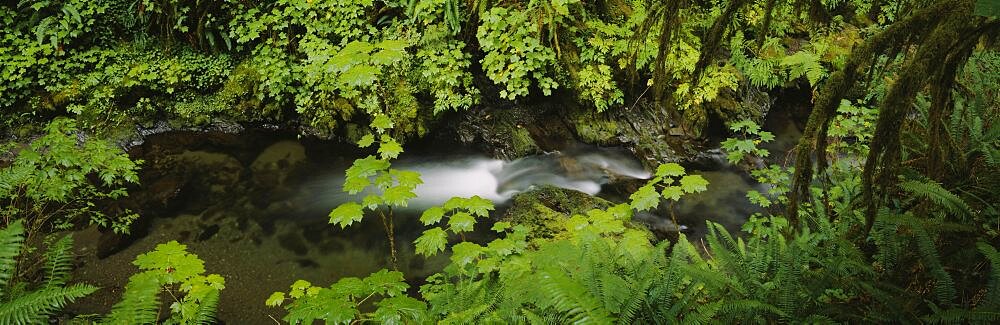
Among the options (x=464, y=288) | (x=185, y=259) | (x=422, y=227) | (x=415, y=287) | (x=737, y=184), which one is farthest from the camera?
(x=737, y=184)

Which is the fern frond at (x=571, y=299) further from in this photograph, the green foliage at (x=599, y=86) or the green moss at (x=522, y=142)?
the green moss at (x=522, y=142)

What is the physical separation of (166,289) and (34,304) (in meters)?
0.88

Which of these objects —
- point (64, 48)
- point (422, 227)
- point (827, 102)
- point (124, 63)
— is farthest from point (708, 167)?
point (64, 48)

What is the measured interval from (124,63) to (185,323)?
736 cm

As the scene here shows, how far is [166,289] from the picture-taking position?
10.4ft

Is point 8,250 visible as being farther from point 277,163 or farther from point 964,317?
point 277,163

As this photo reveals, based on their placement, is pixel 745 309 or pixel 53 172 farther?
pixel 53 172

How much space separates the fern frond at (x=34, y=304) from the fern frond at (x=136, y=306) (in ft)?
0.65

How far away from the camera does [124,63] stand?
26.7 feet

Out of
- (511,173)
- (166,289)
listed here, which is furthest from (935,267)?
(511,173)

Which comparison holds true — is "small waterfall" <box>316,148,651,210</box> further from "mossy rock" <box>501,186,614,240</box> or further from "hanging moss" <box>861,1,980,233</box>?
"hanging moss" <box>861,1,980,233</box>

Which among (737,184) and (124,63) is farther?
(124,63)

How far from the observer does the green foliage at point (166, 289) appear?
8.24 ft

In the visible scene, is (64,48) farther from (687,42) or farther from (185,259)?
(687,42)
